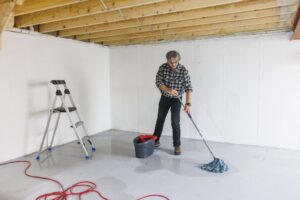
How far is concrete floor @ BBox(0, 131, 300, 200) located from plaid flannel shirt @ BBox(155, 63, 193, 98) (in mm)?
1051

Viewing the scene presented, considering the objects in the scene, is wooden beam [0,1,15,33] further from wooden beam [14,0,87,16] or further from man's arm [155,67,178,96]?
man's arm [155,67,178,96]

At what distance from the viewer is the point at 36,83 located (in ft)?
12.4

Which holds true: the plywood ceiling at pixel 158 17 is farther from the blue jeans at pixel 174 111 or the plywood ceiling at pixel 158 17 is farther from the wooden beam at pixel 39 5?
the blue jeans at pixel 174 111

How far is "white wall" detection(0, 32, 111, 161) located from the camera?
339cm

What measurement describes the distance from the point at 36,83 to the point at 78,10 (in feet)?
5.02

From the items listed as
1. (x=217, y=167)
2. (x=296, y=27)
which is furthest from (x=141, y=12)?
(x=217, y=167)

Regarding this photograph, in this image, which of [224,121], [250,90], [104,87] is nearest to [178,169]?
[224,121]

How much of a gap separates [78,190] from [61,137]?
199 cm

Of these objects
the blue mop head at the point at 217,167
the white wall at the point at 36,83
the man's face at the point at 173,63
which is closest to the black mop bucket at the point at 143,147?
the blue mop head at the point at 217,167

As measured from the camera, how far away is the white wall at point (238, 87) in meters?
3.86

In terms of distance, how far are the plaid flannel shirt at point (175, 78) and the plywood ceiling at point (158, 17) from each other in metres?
0.68

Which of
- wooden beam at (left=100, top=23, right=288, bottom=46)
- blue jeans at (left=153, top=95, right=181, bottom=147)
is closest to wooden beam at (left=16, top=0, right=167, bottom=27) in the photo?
blue jeans at (left=153, top=95, right=181, bottom=147)

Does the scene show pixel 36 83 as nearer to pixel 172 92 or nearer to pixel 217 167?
pixel 172 92

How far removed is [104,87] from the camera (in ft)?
17.6
